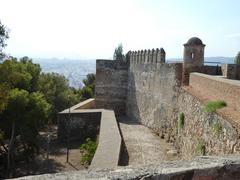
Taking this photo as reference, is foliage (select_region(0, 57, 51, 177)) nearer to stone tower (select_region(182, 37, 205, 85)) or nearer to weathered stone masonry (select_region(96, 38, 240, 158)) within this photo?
weathered stone masonry (select_region(96, 38, 240, 158))

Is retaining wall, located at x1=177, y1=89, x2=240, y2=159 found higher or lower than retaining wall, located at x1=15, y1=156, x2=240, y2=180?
lower

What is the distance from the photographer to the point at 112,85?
2230 centimetres

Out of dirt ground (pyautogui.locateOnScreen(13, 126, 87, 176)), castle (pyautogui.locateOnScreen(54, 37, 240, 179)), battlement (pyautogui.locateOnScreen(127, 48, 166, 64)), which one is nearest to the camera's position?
castle (pyautogui.locateOnScreen(54, 37, 240, 179))

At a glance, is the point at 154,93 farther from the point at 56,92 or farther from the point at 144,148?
the point at 56,92

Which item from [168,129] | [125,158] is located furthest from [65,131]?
[125,158]

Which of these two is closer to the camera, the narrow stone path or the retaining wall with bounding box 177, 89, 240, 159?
the retaining wall with bounding box 177, 89, 240, 159

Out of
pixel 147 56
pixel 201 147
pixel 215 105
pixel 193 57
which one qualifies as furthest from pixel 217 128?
pixel 147 56

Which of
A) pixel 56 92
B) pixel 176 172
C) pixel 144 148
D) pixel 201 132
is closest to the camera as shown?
pixel 176 172

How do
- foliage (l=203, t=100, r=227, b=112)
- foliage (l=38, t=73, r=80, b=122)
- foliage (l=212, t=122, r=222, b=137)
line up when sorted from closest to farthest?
foliage (l=212, t=122, r=222, b=137) → foliage (l=203, t=100, r=227, b=112) → foliage (l=38, t=73, r=80, b=122)

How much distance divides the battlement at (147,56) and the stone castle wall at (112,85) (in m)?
1.14

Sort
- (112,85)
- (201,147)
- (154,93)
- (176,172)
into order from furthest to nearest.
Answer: (112,85)
(154,93)
(201,147)
(176,172)

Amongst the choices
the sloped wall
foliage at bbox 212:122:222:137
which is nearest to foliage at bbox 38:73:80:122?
the sloped wall

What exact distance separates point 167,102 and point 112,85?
819 cm

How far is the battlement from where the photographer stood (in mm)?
15832
